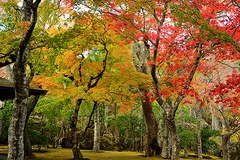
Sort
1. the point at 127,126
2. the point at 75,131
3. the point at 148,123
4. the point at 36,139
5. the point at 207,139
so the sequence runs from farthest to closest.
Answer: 1. the point at 207,139
2. the point at 127,126
3. the point at 148,123
4. the point at 36,139
5. the point at 75,131

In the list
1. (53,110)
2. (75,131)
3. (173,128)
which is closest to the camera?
(173,128)

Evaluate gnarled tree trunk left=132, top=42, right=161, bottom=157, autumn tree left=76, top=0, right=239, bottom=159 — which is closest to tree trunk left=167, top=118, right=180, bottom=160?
autumn tree left=76, top=0, right=239, bottom=159

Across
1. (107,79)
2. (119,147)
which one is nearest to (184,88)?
(107,79)

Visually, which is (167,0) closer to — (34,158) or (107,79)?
(107,79)

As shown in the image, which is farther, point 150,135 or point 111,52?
point 150,135

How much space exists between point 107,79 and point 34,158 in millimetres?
5292

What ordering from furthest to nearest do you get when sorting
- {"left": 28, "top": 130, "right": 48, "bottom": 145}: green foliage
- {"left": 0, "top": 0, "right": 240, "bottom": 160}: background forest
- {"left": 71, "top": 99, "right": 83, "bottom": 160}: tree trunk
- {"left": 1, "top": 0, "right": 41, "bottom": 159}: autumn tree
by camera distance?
{"left": 28, "top": 130, "right": 48, "bottom": 145}: green foliage, {"left": 71, "top": 99, "right": 83, "bottom": 160}: tree trunk, {"left": 0, "top": 0, "right": 240, "bottom": 160}: background forest, {"left": 1, "top": 0, "right": 41, "bottom": 159}: autumn tree

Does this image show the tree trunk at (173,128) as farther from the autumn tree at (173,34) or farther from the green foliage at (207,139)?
the green foliage at (207,139)

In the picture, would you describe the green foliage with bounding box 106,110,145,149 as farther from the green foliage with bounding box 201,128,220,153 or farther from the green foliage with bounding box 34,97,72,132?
the green foliage with bounding box 201,128,220,153

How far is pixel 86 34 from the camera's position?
877 cm

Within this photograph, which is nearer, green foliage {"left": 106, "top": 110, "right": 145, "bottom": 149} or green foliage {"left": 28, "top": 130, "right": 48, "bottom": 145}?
green foliage {"left": 28, "top": 130, "right": 48, "bottom": 145}

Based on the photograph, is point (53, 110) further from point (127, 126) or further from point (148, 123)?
point (127, 126)

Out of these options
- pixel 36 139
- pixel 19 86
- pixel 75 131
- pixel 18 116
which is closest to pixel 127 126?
pixel 36 139

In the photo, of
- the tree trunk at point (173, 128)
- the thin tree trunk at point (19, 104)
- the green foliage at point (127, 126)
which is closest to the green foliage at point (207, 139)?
the green foliage at point (127, 126)
